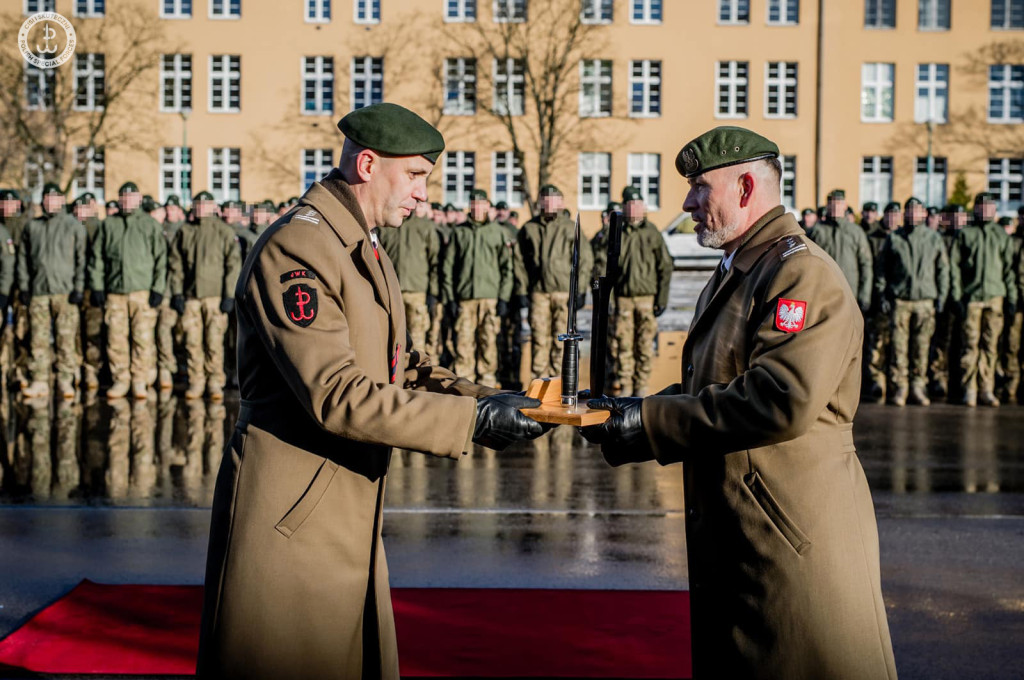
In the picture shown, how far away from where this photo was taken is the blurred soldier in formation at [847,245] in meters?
15.1

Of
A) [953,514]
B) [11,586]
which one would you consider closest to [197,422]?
[11,586]

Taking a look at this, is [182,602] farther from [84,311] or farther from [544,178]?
[544,178]

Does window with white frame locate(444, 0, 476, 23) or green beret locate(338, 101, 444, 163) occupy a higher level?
window with white frame locate(444, 0, 476, 23)

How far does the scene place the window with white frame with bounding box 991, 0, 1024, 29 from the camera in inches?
1898

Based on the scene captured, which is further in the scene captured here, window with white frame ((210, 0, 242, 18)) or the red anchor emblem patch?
window with white frame ((210, 0, 242, 18))

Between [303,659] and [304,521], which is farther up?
[304,521]

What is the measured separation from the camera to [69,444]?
10961 millimetres

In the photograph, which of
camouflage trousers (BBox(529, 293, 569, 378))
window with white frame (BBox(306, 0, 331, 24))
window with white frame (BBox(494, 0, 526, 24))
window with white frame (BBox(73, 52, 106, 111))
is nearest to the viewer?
camouflage trousers (BBox(529, 293, 569, 378))

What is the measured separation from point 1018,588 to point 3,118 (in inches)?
1731

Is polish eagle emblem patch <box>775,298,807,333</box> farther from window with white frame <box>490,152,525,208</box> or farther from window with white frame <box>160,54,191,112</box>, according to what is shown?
window with white frame <box>160,54,191,112</box>

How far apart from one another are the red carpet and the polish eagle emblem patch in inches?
89.1

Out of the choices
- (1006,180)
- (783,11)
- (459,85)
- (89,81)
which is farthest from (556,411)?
(1006,180)

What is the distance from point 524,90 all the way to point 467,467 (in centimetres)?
3738

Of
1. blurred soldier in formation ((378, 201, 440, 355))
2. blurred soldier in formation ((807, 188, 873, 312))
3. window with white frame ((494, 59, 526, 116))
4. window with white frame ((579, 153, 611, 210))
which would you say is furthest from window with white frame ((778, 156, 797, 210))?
blurred soldier in formation ((378, 201, 440, 355))
